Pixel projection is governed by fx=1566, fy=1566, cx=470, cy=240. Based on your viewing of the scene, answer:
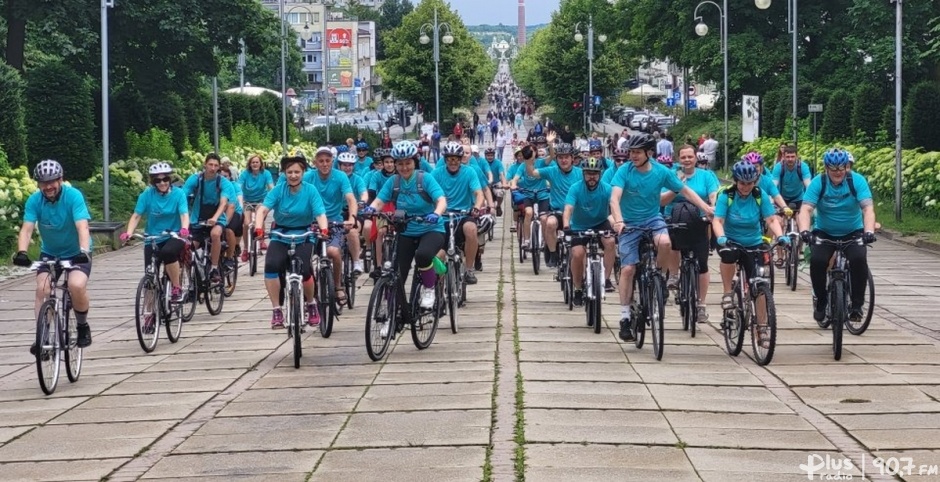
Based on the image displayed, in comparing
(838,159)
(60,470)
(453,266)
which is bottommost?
(60,470)

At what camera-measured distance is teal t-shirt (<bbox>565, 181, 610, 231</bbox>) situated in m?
14.9

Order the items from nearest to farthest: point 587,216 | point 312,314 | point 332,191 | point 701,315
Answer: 1. point 312,314
2. point 701,315
3. point 587,216
4. point 332,191

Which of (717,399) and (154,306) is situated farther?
(154,306)

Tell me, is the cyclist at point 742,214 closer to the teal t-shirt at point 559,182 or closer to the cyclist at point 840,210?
the cyclist at point 840,210

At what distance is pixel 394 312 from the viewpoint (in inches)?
493

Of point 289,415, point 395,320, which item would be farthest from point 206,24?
point 289,415

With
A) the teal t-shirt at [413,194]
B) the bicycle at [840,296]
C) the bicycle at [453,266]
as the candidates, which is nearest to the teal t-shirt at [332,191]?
the bicycle at [453,266]

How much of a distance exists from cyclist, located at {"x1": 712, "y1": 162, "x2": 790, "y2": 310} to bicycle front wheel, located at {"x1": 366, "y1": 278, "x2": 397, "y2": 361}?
2.68m

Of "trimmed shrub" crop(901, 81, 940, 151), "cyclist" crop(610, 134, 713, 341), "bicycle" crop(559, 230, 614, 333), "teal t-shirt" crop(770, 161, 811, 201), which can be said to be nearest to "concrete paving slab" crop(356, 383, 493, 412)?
"cyclist" crop(610, 134, 713, 341)

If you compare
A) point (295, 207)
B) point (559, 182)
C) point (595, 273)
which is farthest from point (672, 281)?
point (559, 182)

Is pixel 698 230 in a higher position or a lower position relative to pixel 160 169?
lower

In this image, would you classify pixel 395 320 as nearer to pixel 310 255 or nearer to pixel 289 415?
pixel 310 255

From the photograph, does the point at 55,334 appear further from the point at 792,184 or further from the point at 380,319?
the point at 792,184

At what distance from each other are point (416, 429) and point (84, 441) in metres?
1.97
